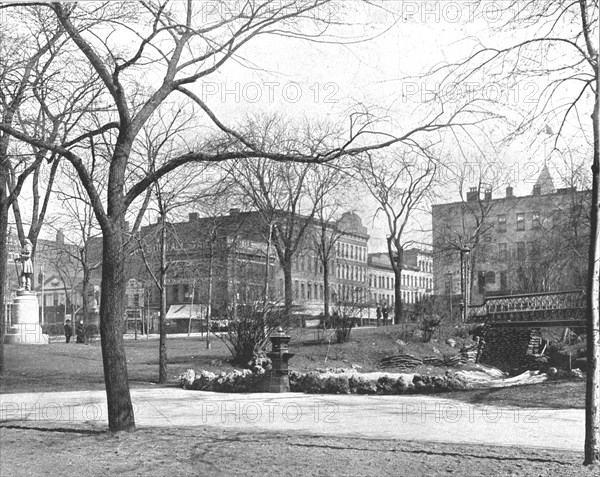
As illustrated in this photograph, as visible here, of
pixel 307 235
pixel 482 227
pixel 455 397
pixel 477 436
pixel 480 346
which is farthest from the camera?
pixel 482 227

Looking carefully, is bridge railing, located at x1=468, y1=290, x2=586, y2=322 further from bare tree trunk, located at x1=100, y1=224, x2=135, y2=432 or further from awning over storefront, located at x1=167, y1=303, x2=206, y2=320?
bare tree trunk, located at x1=100, y1=224, x2=135, y2=432

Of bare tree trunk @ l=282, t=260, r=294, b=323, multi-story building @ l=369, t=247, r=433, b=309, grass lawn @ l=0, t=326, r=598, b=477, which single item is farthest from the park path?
multi-story building @ l=369, t=247, r=433, b=309

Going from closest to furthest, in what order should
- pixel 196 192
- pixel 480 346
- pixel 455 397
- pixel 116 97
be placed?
1. pixel 116 97
2. pixel 455 397
3. pixel 196 192
4. pixel 480 346

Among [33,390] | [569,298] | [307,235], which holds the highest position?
[307,235]

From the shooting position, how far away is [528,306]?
29.4 m

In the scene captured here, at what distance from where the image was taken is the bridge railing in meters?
26.6

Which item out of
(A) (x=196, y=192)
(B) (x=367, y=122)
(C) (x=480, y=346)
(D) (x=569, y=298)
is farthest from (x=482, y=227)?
(B) (x=367, y=122)

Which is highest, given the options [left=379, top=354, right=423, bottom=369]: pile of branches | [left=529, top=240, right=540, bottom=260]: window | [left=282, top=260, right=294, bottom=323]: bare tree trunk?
[left=529, top=240, right=540, bottom=260]: window

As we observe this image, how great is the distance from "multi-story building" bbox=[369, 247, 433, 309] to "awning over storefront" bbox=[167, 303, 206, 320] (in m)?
8.49

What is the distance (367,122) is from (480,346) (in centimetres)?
2199

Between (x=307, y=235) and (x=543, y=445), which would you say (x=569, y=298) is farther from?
(x=543, y=445)

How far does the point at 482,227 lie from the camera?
49.7 metres

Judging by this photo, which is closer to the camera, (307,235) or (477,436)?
(477,436)

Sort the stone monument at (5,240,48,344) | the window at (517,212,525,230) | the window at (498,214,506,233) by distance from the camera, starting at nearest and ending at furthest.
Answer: the stone monument at (5,240,48,344), the window at (498,214,506,233), the window at (517,212,525,230)
